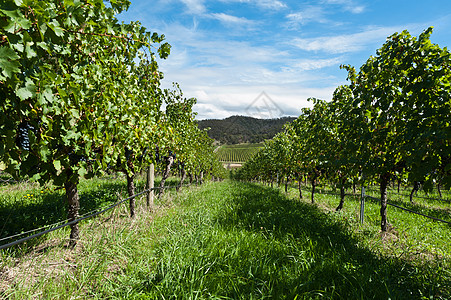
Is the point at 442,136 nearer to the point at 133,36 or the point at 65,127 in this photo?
the point at 133,36

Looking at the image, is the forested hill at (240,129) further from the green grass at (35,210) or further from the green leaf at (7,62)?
the green leaf at (7,62)

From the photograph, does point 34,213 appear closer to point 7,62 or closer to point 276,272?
point 7,62

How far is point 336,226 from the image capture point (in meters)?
5.54

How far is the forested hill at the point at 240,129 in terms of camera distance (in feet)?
505

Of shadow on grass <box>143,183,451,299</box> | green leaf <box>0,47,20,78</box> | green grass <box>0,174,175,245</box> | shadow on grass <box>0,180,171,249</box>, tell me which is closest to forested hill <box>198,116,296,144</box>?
green grass <box>0,174,175,245</box>

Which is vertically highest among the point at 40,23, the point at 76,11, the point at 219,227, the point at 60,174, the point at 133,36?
the point at 133,36

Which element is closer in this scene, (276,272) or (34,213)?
(276,272)

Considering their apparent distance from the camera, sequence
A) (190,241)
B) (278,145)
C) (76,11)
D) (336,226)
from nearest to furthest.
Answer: (76,11) < (190,241) < (336,226) < (278,145)

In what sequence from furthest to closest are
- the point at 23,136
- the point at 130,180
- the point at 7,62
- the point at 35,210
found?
the point at 35,210
the point at 130,180
the point at 23,136
the point at 7,62

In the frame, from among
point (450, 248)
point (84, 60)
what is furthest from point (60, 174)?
point (450, 248)

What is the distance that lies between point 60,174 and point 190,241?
2.29m

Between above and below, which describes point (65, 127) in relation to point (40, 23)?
below

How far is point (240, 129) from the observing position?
6959 inches

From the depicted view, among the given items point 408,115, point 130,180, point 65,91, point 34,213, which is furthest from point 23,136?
point 408,115
